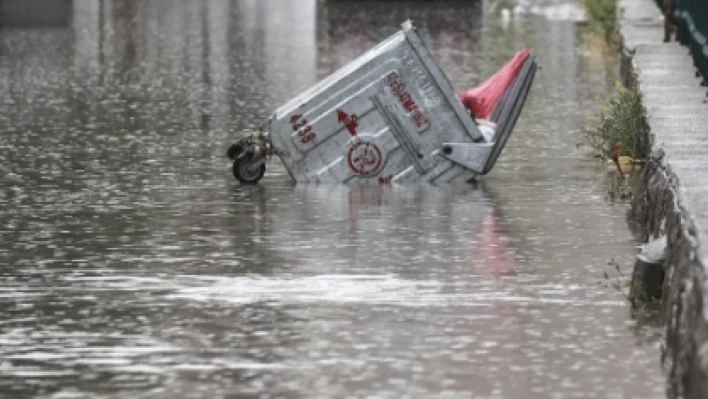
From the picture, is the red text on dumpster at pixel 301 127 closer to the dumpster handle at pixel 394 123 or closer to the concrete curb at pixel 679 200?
the dumpster handle at pixel 394 123

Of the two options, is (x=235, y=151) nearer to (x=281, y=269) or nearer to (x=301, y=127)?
(x=301, y=127)

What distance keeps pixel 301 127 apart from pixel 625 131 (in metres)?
2.31

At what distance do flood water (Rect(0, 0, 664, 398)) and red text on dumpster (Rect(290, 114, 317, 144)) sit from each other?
0.35 metres

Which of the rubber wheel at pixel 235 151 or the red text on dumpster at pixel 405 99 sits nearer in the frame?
the red text on dumpster at pixel 405 99

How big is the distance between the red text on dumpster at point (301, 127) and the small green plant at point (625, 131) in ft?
6.50

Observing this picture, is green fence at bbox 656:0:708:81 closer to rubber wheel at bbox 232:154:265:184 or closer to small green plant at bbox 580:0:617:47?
rubber wheel at bbox 232:154:265:184

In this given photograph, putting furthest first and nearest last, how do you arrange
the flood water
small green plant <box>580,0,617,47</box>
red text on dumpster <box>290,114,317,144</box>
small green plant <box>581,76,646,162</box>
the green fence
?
small green plant <box>580,0,617,47</box> → the green fence → small green plant <box>581,76,646,162</box> → red text on dumpster <box>290,114,317,144</box> → the flood water

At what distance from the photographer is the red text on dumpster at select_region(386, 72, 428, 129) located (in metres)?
14.7

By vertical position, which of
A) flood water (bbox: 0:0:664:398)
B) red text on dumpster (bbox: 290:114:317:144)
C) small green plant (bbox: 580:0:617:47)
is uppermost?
small green plant (bbox: 580:0:617:47)

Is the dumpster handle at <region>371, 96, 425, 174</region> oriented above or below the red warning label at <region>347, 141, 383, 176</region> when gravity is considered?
above

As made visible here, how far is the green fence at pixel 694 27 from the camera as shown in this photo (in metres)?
17.0

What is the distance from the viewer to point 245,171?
15.3 meters

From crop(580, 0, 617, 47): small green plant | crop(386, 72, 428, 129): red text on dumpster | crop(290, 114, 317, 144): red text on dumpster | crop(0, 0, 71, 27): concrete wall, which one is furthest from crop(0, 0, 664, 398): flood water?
crop(0, 0, 71, 27): concrete wall

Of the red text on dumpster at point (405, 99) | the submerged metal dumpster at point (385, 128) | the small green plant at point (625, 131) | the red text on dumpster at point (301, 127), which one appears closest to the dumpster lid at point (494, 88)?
the submerged metal dumpster at point (385, 128)
